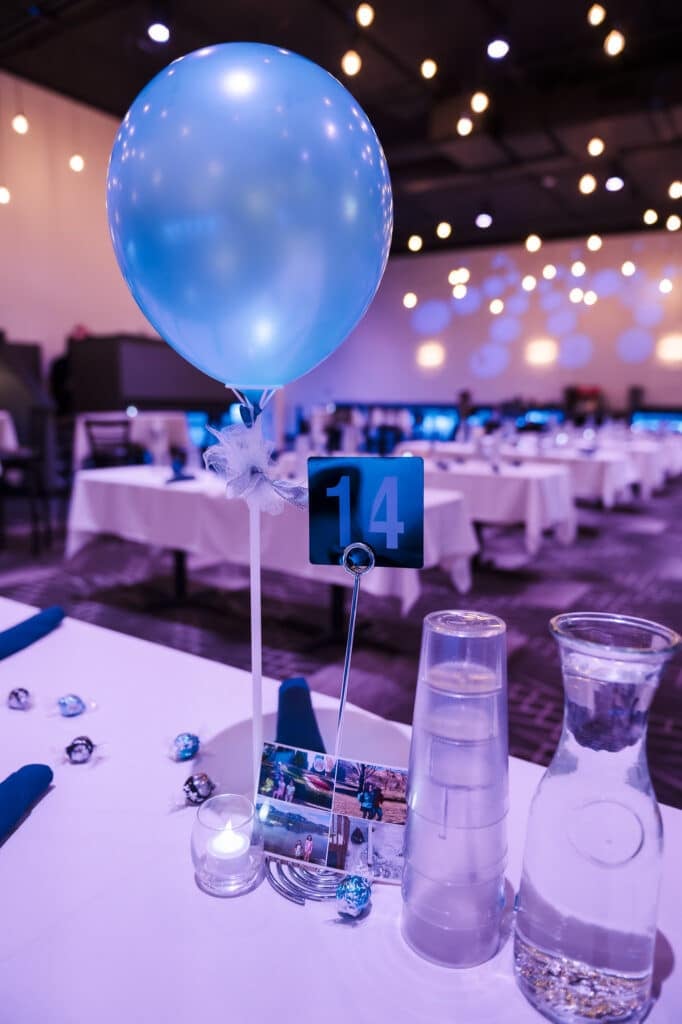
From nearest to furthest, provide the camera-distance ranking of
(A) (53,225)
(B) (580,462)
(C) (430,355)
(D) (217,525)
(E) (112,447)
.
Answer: (D) (217,525)
(B) (580,462)
(E) (112,447)
(A) (53,225)
(C) (430,355)

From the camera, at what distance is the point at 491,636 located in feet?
1.53

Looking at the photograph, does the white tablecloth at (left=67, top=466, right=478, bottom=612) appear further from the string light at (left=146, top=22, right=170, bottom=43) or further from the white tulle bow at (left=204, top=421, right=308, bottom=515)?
the string light at (left=146, top=22, right=170, bottom=43)

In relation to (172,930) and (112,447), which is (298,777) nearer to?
(172,930)

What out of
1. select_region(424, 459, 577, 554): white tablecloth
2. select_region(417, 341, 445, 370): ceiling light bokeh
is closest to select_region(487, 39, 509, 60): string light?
select_region(424, 459, 577, 554): white tablecloth

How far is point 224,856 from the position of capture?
22.4 inches

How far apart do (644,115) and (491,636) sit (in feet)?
25.6

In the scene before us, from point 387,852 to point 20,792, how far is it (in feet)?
1.21

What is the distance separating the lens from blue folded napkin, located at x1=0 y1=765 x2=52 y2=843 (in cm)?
Result: 62

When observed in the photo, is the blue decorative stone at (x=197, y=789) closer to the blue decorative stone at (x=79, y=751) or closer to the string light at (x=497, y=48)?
the blue decorative stone at (x=79, y=751)

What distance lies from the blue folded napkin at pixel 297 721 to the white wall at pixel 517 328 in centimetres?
1188

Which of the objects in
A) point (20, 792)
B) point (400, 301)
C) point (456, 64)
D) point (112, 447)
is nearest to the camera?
point (20, 792)

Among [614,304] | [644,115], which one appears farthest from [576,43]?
[614,304]

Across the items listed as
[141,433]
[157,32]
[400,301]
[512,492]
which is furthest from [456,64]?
[400,301]

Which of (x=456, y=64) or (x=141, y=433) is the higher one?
(x=456, y=64)
